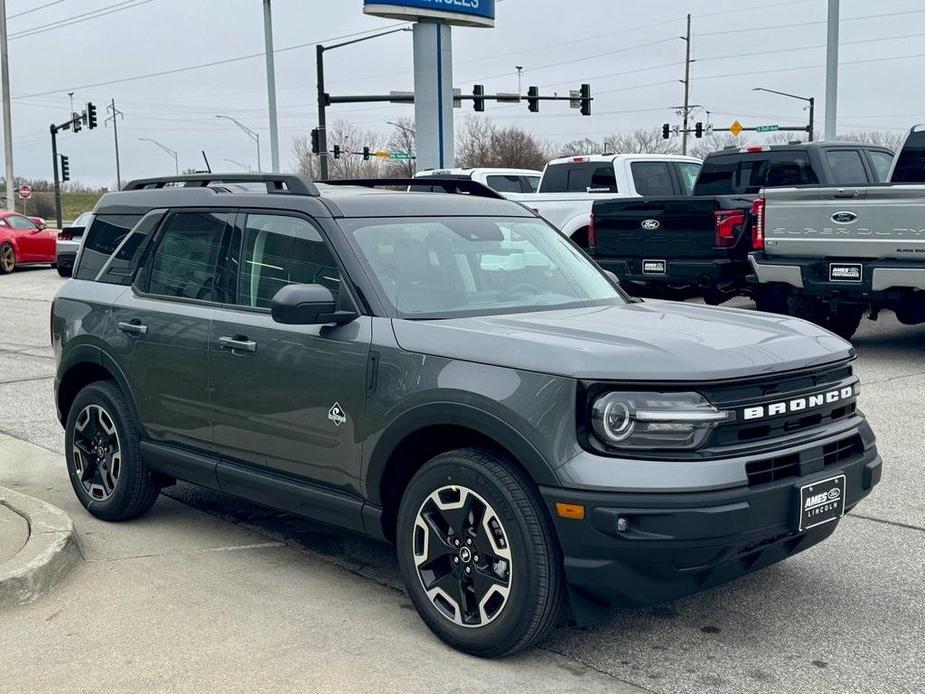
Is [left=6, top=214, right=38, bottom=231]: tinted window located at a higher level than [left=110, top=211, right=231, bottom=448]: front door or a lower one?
lower

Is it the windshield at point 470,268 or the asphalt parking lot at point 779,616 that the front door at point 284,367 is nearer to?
the windshield at point 470,268

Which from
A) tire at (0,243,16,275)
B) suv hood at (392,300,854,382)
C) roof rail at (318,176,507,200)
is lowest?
tire at (0,243,16,275)

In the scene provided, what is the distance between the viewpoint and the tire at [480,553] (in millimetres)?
3795

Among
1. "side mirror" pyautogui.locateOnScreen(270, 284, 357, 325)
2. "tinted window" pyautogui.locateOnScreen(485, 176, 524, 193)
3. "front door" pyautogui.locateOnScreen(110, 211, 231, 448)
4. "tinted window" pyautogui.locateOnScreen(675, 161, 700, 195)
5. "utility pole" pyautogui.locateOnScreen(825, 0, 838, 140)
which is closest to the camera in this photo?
"side mirror" pyautogui.locateOnScreen(270, 284, 357, 325)

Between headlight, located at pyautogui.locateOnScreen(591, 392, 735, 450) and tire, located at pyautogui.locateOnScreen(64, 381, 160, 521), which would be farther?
tire, located at pyautogui.locateOnScreen(64, 381, 160, 521)

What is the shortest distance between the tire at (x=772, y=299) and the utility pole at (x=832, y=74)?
11.0 metres

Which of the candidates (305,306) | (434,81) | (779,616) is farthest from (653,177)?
(305,306)

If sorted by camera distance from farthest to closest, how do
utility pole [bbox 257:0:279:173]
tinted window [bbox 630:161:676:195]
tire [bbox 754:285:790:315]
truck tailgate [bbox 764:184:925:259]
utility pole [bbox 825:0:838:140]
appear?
utility pole [bbox 257:0:279:173]
utility pole [bbox 825:0:838:140]
tinted window [bbox 630:161:676:195]
tire [bbox 754:285:790:315]
truck tailgate [bbox 764:184:925:259]

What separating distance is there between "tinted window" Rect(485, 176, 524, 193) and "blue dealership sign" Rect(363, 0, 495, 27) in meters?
10.0

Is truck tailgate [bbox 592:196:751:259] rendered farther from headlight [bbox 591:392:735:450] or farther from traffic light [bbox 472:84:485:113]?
traffic light [bbox 472:84:485:113]

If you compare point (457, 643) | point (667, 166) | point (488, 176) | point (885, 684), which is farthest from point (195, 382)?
point (488, 176)

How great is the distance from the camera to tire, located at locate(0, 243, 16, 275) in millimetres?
28203

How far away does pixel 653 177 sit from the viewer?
16.9 metres

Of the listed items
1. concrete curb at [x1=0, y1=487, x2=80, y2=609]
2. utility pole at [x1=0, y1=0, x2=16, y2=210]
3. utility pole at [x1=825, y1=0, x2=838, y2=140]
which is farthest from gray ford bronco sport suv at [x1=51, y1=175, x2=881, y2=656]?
utility pole at [x1=0, y1=0, x2=16, y2=210]
